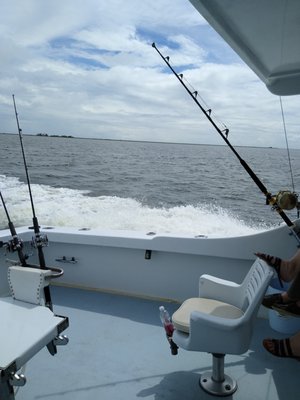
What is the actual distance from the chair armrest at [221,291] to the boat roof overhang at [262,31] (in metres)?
1.21

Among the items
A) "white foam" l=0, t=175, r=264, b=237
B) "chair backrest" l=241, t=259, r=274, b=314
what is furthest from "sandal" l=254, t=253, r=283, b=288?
"white foam" l=0, t=175, r=264, b=237

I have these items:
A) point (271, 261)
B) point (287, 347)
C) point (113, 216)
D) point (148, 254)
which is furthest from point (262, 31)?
point (113, 216)

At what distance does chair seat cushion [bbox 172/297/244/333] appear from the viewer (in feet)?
5.56

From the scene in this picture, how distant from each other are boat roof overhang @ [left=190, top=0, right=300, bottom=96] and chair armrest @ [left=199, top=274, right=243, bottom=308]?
1.21 m

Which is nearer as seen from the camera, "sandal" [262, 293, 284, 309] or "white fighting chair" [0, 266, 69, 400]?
"white fighting chair" [0, 266, 69, 400]

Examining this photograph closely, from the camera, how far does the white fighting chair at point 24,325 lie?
4.01ft

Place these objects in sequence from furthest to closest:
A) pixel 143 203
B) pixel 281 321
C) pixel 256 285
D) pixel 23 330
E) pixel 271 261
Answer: pixel 143 203 → pixel 281 321 → pixel 271 261 → pixel 256 285 → pixel 23 330

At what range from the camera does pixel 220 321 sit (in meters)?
1.55

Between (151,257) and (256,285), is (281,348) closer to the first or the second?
(256,285)

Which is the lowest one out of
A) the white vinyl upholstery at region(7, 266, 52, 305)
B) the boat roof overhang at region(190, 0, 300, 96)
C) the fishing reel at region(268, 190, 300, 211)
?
the white vinyl upholstery at region(7, 266, 52, 305)

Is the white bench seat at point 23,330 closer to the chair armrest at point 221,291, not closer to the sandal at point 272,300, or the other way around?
the chair armrest at point 221,291

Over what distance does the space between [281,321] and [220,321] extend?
931mm

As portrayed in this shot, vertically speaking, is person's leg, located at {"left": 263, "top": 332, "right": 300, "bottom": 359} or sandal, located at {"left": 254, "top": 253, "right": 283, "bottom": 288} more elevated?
sandal, located at {"left": 254, "top": 253, "right": 283, "bottom": 288}

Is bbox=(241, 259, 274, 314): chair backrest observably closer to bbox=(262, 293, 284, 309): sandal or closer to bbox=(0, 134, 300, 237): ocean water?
bbox=(262, 293, 284, 309): sandal
